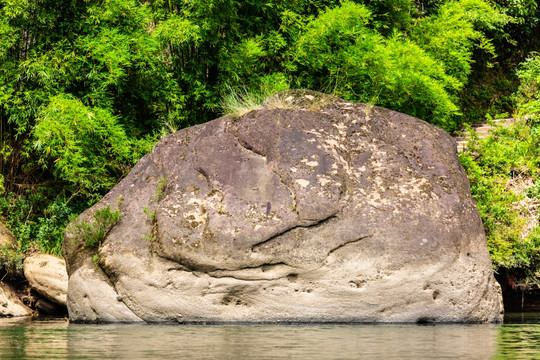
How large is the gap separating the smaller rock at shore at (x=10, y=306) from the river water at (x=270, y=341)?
1701 millimetres

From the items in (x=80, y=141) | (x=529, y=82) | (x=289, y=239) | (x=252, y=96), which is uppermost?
(x=529, y=82)

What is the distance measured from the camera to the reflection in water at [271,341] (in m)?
5.75

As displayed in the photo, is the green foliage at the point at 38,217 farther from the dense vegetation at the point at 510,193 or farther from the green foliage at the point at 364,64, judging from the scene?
the dense vegetation at the point at 510,193

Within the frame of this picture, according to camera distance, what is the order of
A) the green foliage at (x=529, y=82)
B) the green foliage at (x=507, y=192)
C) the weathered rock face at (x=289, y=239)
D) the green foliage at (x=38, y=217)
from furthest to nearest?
the green foliage at (x=529, y=82), the green foliage at (x=38, y=217), the green foliage at (x=507, y=192), the weathered rock face at (x=289, y=239)

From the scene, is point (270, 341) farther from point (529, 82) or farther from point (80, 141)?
point (529, 82)

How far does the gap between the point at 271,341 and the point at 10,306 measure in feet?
17.2

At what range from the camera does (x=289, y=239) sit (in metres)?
8.81

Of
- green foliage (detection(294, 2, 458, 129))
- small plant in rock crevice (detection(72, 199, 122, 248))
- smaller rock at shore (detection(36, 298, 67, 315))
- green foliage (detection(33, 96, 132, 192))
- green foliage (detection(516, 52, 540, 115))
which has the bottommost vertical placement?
smaller rock at shore (detection(36, 298, 67, 315))

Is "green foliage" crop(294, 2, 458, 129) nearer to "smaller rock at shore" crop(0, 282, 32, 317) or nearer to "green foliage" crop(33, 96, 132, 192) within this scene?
"green foliage" crop(33, 96, 132, 192)

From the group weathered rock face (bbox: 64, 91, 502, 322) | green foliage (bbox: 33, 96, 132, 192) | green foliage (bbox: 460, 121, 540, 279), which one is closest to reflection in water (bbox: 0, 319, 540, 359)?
weathered rock face (bbox: 64, 91, 502, 322)

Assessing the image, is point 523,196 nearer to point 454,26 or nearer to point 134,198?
point 454,26

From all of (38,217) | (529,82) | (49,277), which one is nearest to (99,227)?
(49,277)

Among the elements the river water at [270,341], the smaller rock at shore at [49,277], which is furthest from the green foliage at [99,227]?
the smaller rock at shore at [49,277]

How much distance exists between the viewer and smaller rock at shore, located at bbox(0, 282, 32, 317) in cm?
1045
